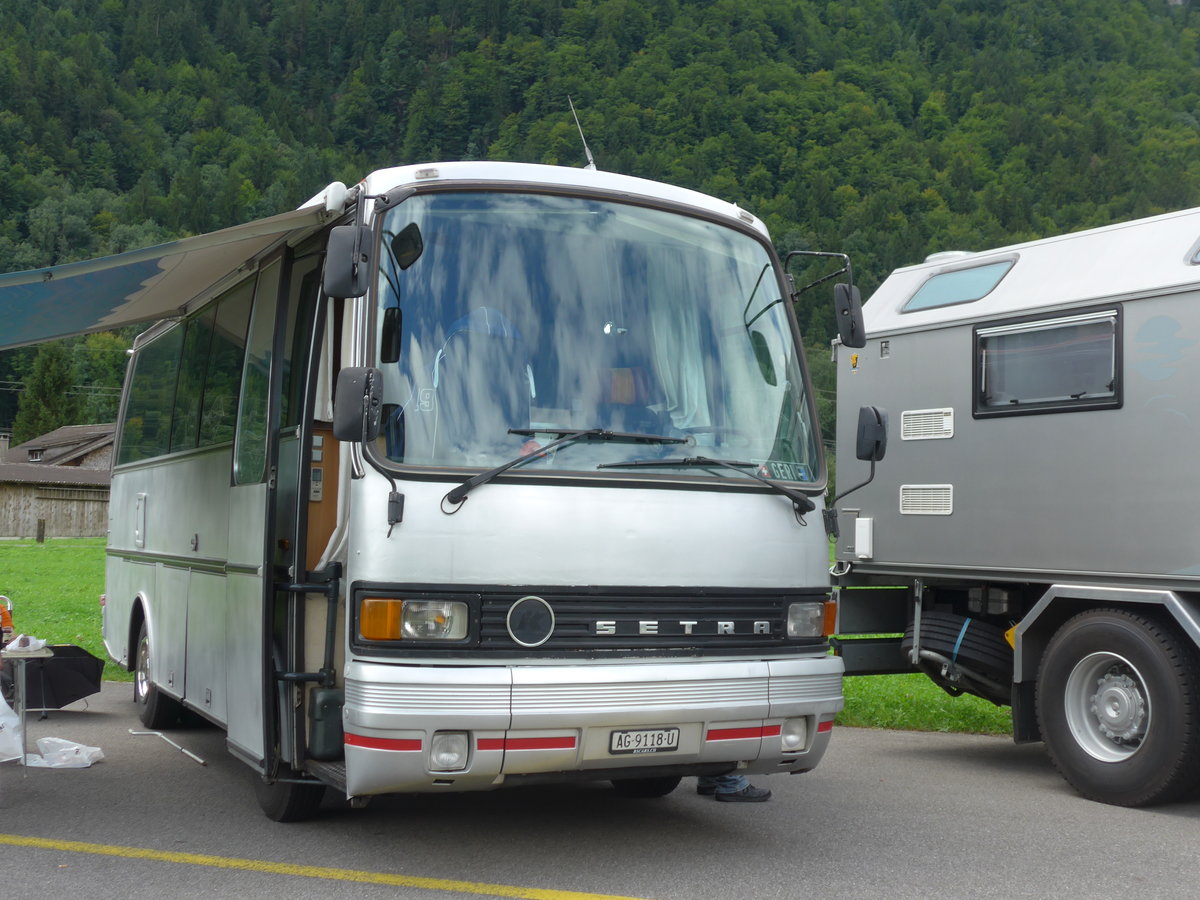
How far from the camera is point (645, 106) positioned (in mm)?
98688

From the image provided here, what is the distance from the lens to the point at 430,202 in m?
6.02

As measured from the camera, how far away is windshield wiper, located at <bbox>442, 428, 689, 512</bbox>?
559 centimetres

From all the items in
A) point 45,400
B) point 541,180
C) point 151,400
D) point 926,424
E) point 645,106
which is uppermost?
point 645,106

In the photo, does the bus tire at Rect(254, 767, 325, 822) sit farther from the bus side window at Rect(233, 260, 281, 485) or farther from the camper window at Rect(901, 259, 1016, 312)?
the camper window at Rect(901, 259, 1016, 312)

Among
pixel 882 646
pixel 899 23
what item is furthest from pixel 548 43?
pixel 882 646

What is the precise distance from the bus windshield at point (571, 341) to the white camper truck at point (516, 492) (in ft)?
0.04

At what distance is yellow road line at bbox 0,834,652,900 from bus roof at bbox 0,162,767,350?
106 inches

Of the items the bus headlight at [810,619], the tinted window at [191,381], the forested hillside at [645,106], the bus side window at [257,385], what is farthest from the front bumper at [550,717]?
the forested hillside at [645,106]

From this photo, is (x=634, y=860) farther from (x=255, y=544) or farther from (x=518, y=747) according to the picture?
(x=255, y=544)

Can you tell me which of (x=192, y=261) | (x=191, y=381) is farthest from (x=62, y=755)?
(x=192, y=261)

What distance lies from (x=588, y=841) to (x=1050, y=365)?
4.39 meters

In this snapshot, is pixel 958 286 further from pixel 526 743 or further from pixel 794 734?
pixel 526 743

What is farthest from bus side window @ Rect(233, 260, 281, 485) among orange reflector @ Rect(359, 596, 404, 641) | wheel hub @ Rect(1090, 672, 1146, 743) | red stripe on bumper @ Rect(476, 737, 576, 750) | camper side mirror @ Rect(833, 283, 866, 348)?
wheel hub @ Rect(1090, 672, 1146, 743)

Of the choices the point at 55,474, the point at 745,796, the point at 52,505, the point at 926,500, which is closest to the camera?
the point at 745,796
